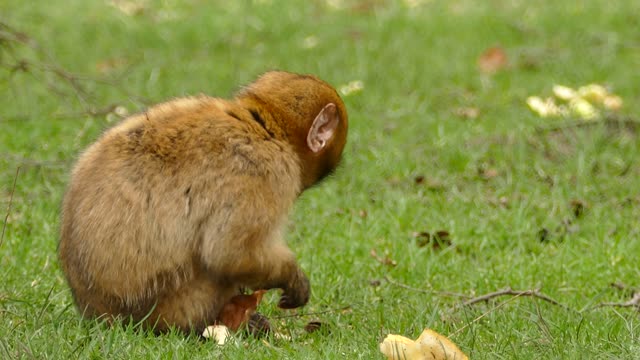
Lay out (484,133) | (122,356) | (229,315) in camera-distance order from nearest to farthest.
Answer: (122,356) < (229,315) < (484,133)

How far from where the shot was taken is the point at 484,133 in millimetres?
8297

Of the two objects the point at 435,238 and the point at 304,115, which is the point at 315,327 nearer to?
the point at 304,115

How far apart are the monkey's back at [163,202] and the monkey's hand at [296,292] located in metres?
0.32

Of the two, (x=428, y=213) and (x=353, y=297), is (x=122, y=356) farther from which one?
(x=428, y=213)

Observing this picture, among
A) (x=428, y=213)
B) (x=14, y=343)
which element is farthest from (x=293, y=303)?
(x=428, y=213)

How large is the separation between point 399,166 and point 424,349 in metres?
3.53

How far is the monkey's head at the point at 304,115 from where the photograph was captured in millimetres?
4824

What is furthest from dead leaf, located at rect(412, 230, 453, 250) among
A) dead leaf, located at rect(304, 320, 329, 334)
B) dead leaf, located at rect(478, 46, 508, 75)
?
dead leaf, located at rect(478, 46, 508, 75)

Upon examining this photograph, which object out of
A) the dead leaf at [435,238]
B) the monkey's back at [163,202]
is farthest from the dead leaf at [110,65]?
the monkey's back at [163,202]

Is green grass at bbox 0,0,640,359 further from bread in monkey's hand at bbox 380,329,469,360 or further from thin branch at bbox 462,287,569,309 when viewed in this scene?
bread in monkey's hand at bbox 380,329,469,360

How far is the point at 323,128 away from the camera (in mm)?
4898

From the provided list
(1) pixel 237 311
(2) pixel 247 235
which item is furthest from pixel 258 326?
(2) pixel 247 235

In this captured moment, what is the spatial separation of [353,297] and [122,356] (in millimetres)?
1433

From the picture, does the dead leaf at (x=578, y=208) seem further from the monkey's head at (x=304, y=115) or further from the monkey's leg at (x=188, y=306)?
the monkey's leg at (x=188, y=306)
